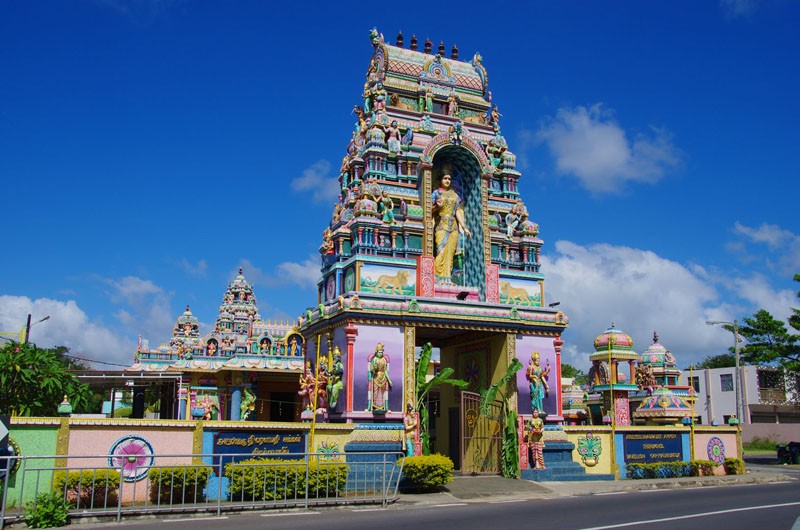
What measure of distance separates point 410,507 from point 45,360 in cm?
1367

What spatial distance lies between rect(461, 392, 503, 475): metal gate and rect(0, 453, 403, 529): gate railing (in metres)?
6.60

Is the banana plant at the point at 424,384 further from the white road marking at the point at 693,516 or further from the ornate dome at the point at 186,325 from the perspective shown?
the ornate dome at the point at 186,325

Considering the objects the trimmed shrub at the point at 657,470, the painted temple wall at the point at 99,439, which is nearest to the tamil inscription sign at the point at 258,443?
the painted temple wall at the point at 99,439

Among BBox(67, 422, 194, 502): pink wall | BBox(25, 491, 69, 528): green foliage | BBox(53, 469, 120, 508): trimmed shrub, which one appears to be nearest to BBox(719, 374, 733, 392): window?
BBox(67, 422, 194, 502): pink wall

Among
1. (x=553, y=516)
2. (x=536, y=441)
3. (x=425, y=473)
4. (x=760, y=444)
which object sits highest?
(x=536, y=441)

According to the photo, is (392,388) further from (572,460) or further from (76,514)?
(76,514)

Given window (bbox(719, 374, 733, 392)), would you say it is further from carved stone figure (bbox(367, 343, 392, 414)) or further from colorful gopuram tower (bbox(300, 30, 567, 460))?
carved stone figure (bbox(367, 343, 392, 414))

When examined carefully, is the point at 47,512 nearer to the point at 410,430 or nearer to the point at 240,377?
the point at 410,430

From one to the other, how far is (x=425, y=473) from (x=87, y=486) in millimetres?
8428

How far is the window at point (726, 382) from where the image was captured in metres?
62.3

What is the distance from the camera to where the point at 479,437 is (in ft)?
80.0

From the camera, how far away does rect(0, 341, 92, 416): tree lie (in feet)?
74.6

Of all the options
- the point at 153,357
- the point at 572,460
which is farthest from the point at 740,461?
the point at 153,357

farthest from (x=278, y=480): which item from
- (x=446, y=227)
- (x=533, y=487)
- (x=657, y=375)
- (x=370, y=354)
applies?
(x=657, y=375)
